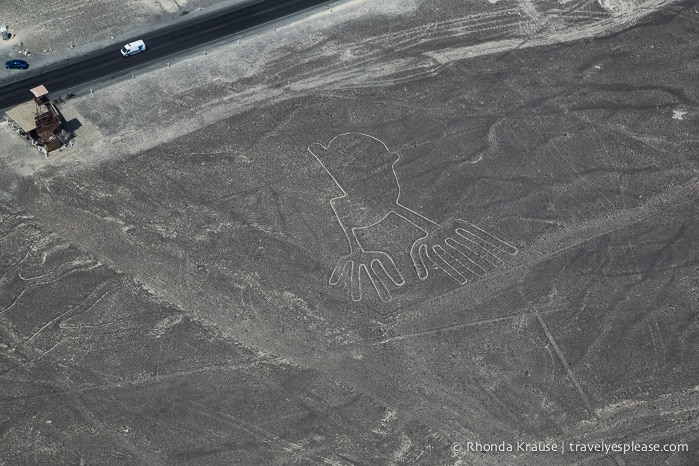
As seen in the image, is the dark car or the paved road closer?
the paved road

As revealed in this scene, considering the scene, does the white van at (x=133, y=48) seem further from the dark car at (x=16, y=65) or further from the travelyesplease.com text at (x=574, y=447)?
the travelyesplease.com text at (x=574, y=447)

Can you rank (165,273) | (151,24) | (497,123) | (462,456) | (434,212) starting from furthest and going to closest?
(151,24)
(497,123)
(434,212)
(165,273)
(462,456)

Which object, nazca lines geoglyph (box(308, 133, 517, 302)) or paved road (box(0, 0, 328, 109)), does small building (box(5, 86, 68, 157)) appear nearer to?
paved road (box(0, 0, 328, 109))

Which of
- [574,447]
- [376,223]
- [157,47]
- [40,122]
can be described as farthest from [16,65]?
[574,447]

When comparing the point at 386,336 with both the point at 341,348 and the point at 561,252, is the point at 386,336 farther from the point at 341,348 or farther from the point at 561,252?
the point at 561,252

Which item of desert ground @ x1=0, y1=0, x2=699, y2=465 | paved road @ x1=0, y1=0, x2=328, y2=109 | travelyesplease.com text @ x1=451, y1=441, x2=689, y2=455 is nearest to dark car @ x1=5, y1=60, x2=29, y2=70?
paved road @ x1=0, y1=0, x2=328, y2=109

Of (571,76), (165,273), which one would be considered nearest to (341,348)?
(165,273)
